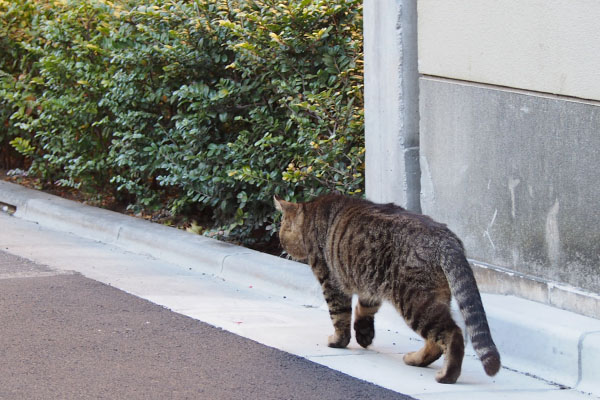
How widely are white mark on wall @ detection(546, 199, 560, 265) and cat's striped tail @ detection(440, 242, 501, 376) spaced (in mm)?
990

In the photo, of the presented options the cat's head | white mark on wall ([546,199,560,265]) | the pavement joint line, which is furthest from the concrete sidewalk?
the cat's head

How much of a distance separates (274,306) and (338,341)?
102 cm

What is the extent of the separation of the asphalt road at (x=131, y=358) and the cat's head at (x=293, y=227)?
27.5 inches

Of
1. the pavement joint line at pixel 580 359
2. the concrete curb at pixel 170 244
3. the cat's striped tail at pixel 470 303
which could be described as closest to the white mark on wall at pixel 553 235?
the pavement joint line at pixel 580 359

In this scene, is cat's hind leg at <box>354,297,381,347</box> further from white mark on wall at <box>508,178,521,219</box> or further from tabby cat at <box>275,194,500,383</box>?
white mark on wall at <box>508,178,521,219</box>

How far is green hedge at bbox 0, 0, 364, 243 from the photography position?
795 cm

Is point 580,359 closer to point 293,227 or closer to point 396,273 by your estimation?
point 396,273

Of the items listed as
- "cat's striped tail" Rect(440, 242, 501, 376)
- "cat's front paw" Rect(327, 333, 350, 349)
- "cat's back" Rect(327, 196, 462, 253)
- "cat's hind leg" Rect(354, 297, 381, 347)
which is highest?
"cat's back" Rect(327, 196, 462, 253)

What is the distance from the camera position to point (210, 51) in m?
8.80

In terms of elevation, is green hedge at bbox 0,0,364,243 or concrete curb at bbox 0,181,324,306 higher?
green hedge at bbox 0,0,364,243

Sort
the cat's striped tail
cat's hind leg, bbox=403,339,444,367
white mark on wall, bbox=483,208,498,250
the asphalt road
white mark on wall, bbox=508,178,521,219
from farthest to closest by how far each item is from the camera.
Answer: white mark on wall, bbox=483,208,498,250, white mark on wall, bbox=508,178,521,219, cat's hind leg, bbox=403,339,444,367, the asphalt road, the cat's striped tail

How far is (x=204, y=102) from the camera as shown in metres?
8.56

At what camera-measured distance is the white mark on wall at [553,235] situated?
614 centimetres

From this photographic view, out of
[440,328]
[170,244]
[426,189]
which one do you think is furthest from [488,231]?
[170,244]
